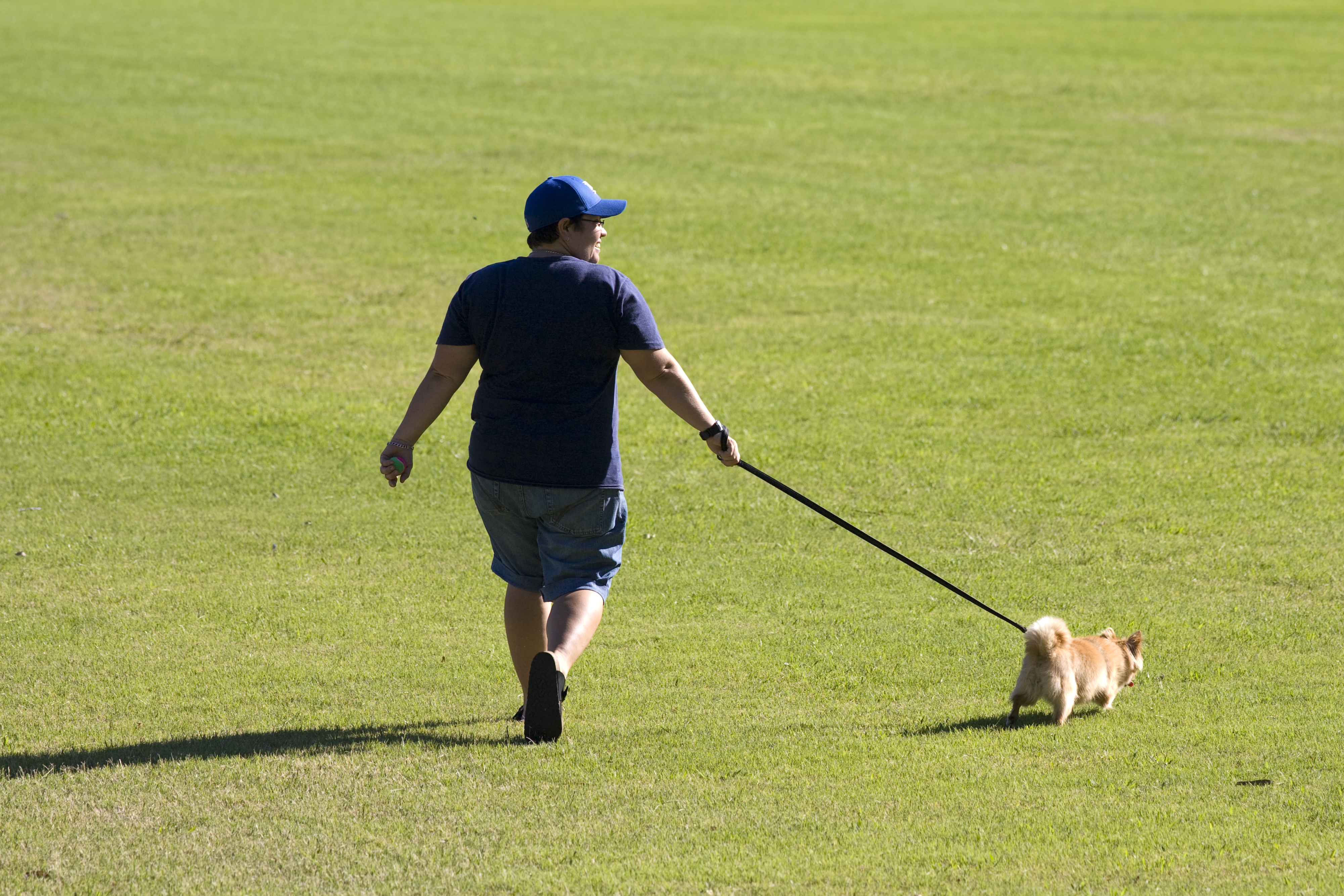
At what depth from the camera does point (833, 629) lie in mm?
6836

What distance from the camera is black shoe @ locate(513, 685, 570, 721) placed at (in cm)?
527

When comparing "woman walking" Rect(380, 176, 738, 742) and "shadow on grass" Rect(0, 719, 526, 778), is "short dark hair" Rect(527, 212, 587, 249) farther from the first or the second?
"shadow on grass" Rect(0, 719, 526, 778)

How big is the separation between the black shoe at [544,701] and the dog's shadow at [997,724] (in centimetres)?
131

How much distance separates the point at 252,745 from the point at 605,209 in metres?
2.28

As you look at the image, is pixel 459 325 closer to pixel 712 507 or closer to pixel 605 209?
pixel 605 209

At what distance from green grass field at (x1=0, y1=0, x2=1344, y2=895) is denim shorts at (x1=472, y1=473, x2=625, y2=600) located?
1.89 feet

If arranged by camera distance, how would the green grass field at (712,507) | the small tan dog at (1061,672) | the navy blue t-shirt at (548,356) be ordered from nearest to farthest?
1. the green grass field at (712,507)
2. the navy blue t-shirt at (548,356)
3. the small tan dog at (1061,672)

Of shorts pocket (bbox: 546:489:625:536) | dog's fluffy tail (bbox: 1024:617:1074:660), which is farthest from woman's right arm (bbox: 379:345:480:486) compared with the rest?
dog's fluffy tail (bbox: 1024:617:1074:660)

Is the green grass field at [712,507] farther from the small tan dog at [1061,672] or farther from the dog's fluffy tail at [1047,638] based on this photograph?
the dog's fluffy tail at [1047,638]

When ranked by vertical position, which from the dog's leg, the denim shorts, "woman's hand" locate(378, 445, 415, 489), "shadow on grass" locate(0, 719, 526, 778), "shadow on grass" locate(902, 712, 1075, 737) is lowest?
"shadow on grass" locate(0, 719, 526, 778)

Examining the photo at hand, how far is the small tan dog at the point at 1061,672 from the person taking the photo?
18.1 feet

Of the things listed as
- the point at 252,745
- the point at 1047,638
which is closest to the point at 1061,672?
the point at 1047,638

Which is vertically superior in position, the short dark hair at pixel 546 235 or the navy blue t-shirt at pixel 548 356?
the short dark hair at pixel 546 235

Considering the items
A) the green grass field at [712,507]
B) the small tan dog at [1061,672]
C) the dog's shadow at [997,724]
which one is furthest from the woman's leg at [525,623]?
the small tan dog at [1061,672]
